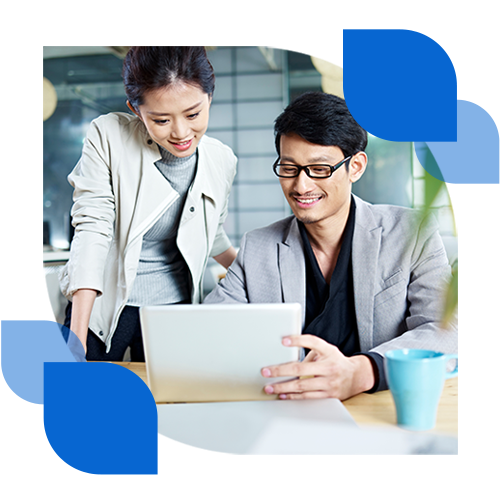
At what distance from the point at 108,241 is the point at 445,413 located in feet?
2.63

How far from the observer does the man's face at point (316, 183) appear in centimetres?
112

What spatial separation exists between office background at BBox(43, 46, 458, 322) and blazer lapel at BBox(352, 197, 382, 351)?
0.10 m

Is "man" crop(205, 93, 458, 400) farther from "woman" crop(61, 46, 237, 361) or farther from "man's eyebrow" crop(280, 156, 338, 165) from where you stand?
"woman" crop(61, 46, 237, 361)

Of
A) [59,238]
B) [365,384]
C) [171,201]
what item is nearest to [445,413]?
[365,384]

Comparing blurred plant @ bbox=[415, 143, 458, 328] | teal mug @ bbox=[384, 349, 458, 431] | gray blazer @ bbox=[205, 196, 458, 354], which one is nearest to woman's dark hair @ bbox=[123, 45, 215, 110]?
gray blazer @ bbox=[205, 196, 458, 354]

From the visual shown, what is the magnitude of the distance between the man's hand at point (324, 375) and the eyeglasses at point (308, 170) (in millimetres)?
397

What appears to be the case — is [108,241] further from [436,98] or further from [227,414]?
[436,98]

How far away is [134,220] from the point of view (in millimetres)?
1151

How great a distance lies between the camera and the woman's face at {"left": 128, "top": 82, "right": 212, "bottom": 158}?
3.42 feet

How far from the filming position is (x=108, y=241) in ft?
3.79

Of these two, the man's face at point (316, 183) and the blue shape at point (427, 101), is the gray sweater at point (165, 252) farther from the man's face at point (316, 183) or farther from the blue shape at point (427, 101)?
the blue shape at point (427, 101)

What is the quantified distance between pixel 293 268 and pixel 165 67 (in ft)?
1.80

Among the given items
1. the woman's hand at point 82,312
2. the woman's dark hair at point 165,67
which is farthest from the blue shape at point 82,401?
the woman's dark hair at point 165,67

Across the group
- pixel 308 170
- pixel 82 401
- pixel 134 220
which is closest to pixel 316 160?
pixel 308 170
